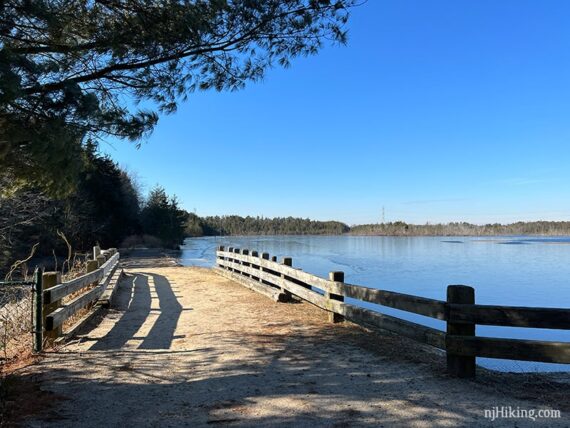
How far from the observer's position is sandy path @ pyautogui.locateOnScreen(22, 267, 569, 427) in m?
4.00

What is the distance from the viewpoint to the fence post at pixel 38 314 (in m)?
6.23

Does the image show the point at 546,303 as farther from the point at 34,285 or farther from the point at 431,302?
the point at 34,285

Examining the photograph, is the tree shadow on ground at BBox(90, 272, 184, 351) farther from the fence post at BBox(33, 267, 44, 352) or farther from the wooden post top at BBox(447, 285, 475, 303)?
the wooden post top at BBox(447, 285, 475, 303)

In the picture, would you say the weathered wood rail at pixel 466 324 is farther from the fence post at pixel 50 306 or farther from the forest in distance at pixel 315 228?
the forest in distance at pixel 315 228

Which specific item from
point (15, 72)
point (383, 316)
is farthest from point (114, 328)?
point (15, 72)

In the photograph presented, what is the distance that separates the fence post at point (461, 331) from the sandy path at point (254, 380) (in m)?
0.15

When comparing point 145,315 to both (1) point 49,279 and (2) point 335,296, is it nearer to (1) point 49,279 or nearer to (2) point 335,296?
(1) point 49,279

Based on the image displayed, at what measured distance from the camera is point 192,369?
5562 millimetres

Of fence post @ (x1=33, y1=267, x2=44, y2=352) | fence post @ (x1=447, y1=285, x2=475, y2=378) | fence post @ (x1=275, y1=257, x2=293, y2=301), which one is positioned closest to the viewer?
fence post @ (x1=447, y1=285, x2=475, y2=378)

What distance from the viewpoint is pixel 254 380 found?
16.7 ft

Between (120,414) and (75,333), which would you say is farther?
(75,333)

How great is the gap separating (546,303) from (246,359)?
47.6 feet

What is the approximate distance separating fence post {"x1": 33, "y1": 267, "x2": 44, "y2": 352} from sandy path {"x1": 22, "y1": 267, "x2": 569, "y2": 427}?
303 mm

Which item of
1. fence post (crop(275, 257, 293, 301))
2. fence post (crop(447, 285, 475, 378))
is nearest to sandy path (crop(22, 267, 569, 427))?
fence post (crop(447, 285, 475, 378))
